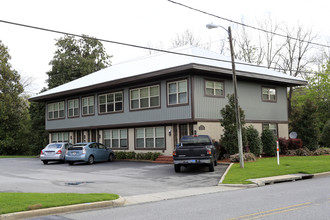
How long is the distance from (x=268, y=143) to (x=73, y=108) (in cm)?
1863

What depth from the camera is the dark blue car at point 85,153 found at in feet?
84.0

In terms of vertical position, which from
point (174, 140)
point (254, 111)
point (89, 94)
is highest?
point (89, 94)

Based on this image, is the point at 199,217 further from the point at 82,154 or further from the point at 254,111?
the point at 254,111

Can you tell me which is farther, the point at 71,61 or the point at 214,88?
the point at 71,61

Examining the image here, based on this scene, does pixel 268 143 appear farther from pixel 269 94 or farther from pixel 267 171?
pixel 267 171

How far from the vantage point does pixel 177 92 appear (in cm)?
2627

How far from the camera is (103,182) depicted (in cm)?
1600

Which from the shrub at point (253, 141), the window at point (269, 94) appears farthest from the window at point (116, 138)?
the window at point (269, 94)

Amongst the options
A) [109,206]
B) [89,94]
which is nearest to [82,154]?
[89,94]

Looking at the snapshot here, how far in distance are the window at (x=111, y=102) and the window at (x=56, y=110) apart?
6.88m

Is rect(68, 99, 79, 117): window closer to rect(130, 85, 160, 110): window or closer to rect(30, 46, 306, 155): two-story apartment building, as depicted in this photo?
rect(30, 46, 306, 155): two-story apartment building

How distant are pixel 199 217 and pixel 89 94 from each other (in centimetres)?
2715

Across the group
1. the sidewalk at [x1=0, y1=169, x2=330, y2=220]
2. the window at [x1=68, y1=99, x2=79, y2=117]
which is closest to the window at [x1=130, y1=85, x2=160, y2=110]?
the window at [x1=68, y1=99, x2=79, y2=117]

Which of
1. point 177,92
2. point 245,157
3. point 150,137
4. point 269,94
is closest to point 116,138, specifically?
point 150,137
